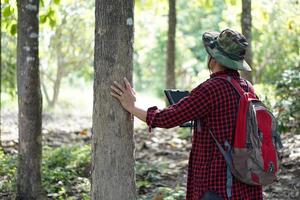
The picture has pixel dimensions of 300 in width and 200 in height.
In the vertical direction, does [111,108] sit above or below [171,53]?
below

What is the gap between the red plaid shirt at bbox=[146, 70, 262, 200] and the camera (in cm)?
335

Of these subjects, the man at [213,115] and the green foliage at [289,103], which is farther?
the green foliage at [289,103]

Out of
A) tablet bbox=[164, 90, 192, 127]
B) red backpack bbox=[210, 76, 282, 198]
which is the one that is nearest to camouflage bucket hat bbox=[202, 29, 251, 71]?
red backpack bbox=[210, 76, 282, 198]

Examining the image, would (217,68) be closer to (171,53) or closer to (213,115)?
(213,115)

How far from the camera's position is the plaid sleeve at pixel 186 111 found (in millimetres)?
3346

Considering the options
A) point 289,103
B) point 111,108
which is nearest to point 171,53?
point 289,103

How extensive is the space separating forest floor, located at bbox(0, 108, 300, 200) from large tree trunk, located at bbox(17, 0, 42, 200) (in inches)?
11.3

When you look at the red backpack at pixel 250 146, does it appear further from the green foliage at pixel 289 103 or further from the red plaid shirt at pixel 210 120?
the green foliage at pixel 289 103

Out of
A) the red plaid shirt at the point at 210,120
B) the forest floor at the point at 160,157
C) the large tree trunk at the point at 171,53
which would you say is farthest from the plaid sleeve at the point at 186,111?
the large tree trunk at the point at 171,53

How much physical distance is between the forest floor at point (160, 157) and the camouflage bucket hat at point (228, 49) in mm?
2555

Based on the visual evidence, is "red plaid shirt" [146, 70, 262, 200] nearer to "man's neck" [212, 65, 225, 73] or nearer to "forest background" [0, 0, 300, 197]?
"man's neck" [212, 65, 225, 73]

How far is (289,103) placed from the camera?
745cm

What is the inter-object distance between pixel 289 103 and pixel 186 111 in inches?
175

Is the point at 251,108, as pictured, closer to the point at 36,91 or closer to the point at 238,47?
the point at 238,47
